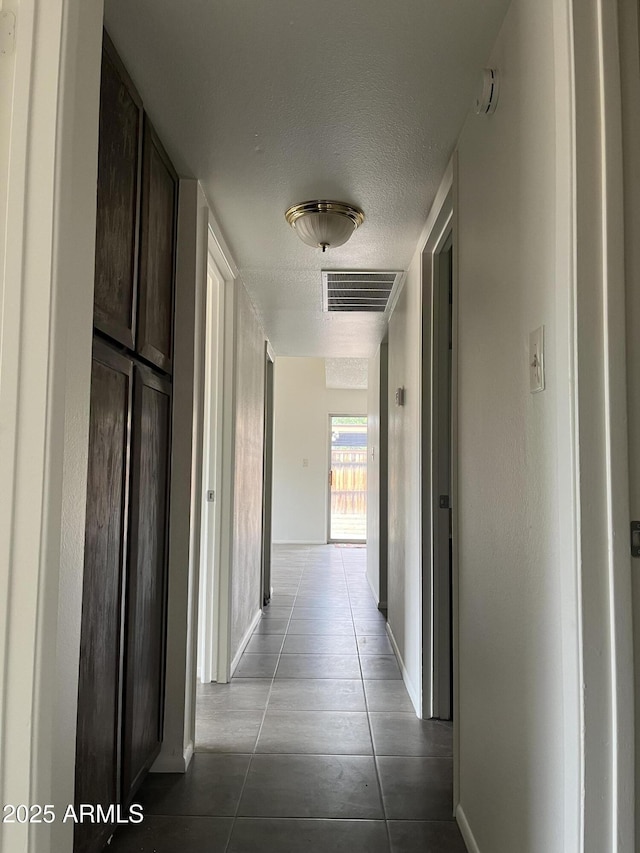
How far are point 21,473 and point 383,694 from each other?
247 cm

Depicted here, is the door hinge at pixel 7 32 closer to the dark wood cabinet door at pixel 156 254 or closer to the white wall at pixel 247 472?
the dark wood cabinet door at pixel 156 254

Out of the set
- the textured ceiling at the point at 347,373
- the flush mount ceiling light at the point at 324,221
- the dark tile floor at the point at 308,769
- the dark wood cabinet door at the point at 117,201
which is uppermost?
the textured ceiling at the point at 347,373

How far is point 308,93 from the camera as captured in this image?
5.57 ft

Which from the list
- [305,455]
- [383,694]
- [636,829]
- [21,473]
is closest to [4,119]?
[21,473]

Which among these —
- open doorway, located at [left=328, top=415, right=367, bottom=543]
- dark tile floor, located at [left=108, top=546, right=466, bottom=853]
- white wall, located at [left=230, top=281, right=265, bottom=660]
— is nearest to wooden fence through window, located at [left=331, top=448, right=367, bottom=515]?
open doorway, located at [left=328, top=415, right=367, bottom=543]

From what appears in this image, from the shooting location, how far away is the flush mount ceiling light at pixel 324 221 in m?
2.41

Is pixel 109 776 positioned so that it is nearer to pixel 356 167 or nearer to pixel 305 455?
pixel 356 167

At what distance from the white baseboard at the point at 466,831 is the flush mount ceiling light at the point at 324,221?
2156mm

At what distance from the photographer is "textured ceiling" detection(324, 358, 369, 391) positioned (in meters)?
6.64

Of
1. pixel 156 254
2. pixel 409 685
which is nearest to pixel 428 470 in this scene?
pixel 409 685

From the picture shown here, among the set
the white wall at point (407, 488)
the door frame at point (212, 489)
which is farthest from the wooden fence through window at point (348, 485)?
the door frame at point (212, 489)

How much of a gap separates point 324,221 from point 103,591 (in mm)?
1682

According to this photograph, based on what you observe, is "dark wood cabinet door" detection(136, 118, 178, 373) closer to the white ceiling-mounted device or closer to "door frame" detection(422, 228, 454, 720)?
the white ceiling-mounted device

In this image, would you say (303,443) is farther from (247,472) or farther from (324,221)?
(324,221)
